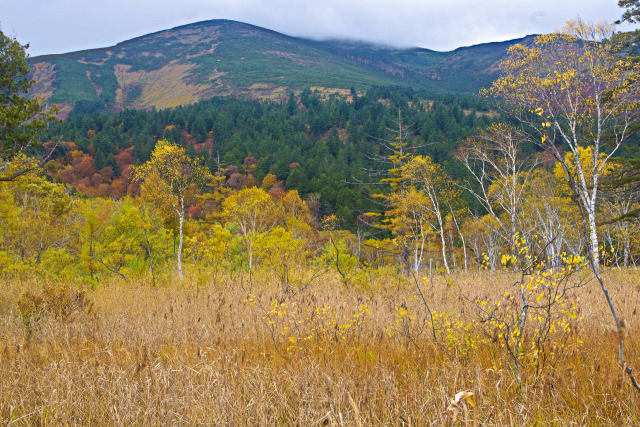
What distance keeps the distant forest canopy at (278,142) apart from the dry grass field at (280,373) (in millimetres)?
49859

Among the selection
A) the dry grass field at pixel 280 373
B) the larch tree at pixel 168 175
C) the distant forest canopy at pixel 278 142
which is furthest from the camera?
the distant forest canopy at pixel 278 142

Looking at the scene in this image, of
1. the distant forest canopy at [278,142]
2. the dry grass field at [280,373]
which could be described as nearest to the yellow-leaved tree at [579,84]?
the dry grass field at [280,373]

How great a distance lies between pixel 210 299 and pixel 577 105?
680 inches

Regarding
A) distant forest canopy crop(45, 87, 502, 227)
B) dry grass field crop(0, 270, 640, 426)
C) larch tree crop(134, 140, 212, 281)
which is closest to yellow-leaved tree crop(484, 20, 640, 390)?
dry grass field crop(0, 270, 640, 426)

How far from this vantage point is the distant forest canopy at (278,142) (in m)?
70.1

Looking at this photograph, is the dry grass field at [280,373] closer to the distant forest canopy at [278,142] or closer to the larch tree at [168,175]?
the larch tree at [168,175]

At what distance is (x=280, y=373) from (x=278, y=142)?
95.9 meters

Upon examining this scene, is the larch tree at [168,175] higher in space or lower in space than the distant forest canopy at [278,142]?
lower

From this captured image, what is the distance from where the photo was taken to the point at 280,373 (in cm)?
305

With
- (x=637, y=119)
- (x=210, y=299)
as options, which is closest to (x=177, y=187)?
(x=210, y=299)

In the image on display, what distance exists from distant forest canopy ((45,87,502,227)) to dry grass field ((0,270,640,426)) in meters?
49.9

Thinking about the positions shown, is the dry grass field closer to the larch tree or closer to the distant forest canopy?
the larch tree

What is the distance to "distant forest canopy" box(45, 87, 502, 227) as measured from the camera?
70062 millimetres

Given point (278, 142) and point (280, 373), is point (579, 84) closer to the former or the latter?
point (280, 373)
